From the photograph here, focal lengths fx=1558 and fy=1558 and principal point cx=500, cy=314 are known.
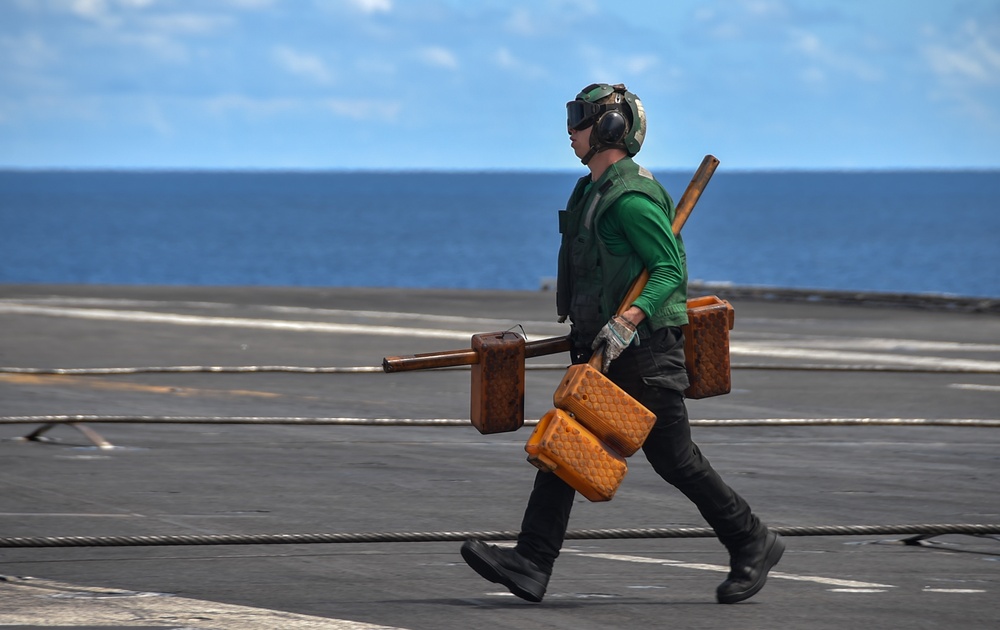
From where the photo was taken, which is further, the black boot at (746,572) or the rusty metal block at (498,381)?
the black boot at (746,572)

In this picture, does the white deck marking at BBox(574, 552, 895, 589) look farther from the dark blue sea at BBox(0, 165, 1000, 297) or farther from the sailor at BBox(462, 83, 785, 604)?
the dark blue sea at BBox(0, 165, 1000, 297)

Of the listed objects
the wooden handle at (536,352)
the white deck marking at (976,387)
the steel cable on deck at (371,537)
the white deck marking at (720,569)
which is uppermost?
the wooden handle at (536,352)

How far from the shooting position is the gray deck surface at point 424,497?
5843 millimetres

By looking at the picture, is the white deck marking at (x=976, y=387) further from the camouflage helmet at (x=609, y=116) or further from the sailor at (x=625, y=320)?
the camouflage helmet at (x=609, y=116)

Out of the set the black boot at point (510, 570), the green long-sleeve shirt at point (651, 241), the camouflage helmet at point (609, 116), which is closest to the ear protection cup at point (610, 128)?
the camouflage helmet at point (609, 116)

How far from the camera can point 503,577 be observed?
5.82 meters

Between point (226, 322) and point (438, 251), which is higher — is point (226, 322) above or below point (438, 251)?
below

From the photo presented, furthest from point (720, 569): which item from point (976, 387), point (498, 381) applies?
point (976, 387)

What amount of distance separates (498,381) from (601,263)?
58 centimetres

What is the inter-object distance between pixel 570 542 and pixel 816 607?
1.61m

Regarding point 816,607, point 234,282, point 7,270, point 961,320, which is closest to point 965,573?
point 816,607

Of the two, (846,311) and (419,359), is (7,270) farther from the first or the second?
(419,359)

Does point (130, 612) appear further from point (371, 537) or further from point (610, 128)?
point (610, 128)

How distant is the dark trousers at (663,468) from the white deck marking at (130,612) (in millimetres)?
784
